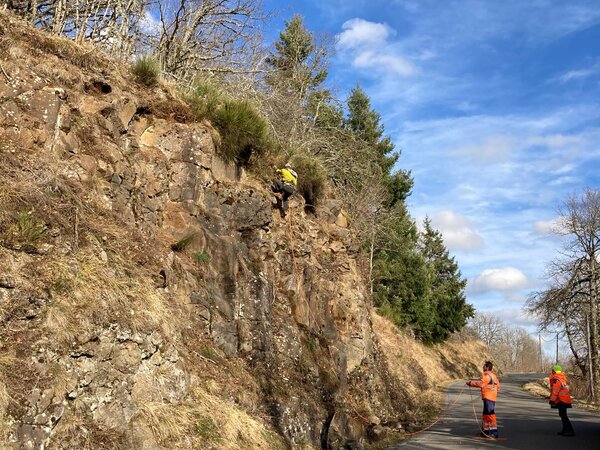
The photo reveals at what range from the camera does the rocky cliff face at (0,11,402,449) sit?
213 inches

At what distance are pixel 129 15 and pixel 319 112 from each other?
1453cm

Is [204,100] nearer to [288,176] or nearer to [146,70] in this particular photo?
[146,70]

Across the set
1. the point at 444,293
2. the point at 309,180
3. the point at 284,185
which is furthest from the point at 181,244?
the point at 444,293

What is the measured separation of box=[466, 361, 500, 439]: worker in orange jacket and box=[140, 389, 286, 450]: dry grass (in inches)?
227

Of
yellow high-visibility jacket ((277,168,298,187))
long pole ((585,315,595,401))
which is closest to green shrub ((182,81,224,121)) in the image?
yellow high-visibility jacket ((277,168,298,187))

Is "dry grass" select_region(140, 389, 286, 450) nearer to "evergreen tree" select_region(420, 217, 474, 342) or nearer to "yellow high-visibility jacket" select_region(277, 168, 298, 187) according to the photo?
"yellow high-visibility jacket" select_region(277, 168, 298, 187)

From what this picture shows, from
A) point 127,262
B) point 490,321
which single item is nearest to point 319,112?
point 127,262

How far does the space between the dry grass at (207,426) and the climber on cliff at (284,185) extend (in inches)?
263

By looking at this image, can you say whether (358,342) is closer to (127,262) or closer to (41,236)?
(127,262)

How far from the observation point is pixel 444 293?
40438mm

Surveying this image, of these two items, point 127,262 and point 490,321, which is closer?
point 127,262

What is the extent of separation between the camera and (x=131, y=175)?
29.0 ft

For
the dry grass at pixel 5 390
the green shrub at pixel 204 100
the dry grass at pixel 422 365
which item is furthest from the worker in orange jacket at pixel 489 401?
the dry grass at pixel 5 390

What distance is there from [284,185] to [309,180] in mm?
2238
